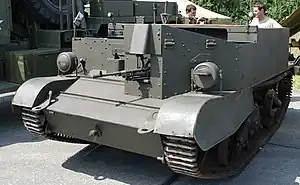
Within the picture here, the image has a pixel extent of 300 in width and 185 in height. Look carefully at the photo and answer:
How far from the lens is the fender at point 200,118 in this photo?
12.2ft

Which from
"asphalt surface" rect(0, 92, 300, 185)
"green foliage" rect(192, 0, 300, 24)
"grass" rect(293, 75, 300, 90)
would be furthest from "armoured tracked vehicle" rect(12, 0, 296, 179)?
"green foliage" rect(192, 0, 300, 24)

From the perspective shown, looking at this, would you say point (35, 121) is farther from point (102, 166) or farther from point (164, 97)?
point (164, 97)

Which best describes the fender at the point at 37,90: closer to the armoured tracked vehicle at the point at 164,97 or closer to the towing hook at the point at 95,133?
the armoured tracked vehicle at the point at 164,97

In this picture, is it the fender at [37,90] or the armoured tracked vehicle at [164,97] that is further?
the fender at [37,90]

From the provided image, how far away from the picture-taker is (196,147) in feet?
12.4

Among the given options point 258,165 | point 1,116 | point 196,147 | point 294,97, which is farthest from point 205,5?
point 196,147

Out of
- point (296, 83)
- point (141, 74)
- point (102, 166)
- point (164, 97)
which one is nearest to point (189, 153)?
point (164, 97)

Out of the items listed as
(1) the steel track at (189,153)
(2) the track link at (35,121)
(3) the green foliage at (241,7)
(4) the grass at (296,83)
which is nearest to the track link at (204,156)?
(1) the steel track at (189,153)

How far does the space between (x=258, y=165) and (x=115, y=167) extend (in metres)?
1.45

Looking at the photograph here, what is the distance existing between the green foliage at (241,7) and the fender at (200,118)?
12479mm

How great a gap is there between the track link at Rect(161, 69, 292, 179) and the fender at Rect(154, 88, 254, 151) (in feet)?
0.30

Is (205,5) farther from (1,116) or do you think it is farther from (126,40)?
(126,40)

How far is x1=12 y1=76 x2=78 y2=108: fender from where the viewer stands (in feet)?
15.6

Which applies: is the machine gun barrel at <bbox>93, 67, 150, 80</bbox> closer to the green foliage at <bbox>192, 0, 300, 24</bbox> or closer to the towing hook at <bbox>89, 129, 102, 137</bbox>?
the towing hook at <bbox>89, 129, 102, 137</bbox>
